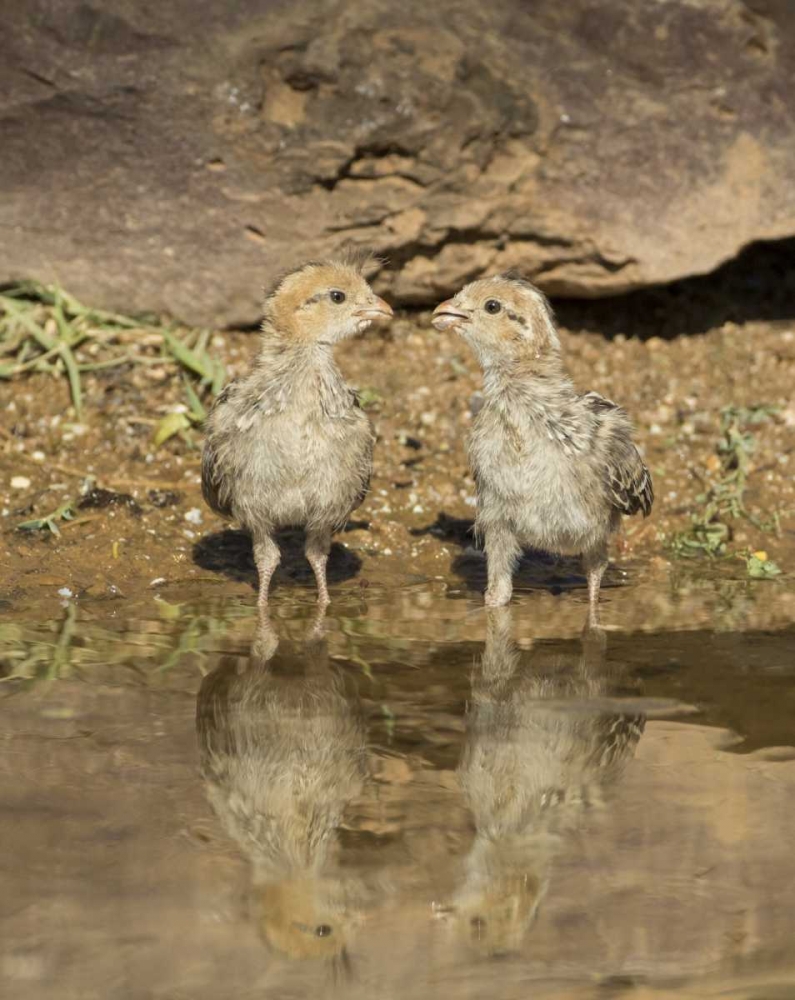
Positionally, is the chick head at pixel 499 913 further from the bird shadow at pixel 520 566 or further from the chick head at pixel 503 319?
the chick head at pixel 503 319

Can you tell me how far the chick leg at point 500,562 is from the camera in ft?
23.9

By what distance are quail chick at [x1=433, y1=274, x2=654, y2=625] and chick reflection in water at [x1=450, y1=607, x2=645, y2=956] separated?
49 cm

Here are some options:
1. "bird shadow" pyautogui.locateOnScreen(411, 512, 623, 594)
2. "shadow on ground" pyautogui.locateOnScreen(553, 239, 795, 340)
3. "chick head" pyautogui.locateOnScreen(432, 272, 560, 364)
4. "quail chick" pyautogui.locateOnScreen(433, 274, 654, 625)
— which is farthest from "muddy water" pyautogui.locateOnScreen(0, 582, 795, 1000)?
"shadow on ground" pyautogui.locateOnScreen(553, 239, 795, 340)

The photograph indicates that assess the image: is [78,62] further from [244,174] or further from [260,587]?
[260,587]

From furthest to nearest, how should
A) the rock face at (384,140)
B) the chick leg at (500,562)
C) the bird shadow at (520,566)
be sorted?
the rock face at (384,140) → the bird shadow at (520,566) → the chick leg at (500,562)

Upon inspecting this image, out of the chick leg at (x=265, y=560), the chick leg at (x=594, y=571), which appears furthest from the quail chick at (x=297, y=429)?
the chick leg at (x=594, y=571)

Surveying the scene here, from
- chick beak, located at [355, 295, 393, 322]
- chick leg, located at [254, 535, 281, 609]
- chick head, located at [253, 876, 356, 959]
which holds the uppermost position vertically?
chick beak, located at [355, 295, 393, 322]

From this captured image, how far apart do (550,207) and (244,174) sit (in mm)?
1970

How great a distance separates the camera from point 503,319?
24.3ft

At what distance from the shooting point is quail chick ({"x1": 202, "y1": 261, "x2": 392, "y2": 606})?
7.15 m

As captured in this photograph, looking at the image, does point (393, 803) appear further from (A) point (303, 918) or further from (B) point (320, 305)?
(B) point (320, 305)

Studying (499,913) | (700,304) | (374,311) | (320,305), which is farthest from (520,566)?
(499,913)

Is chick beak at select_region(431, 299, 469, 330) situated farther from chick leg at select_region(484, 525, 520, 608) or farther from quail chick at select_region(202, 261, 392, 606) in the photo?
chick leg at select_region(484, 525, 520, 608)

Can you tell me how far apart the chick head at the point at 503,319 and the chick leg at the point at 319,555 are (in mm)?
1203
